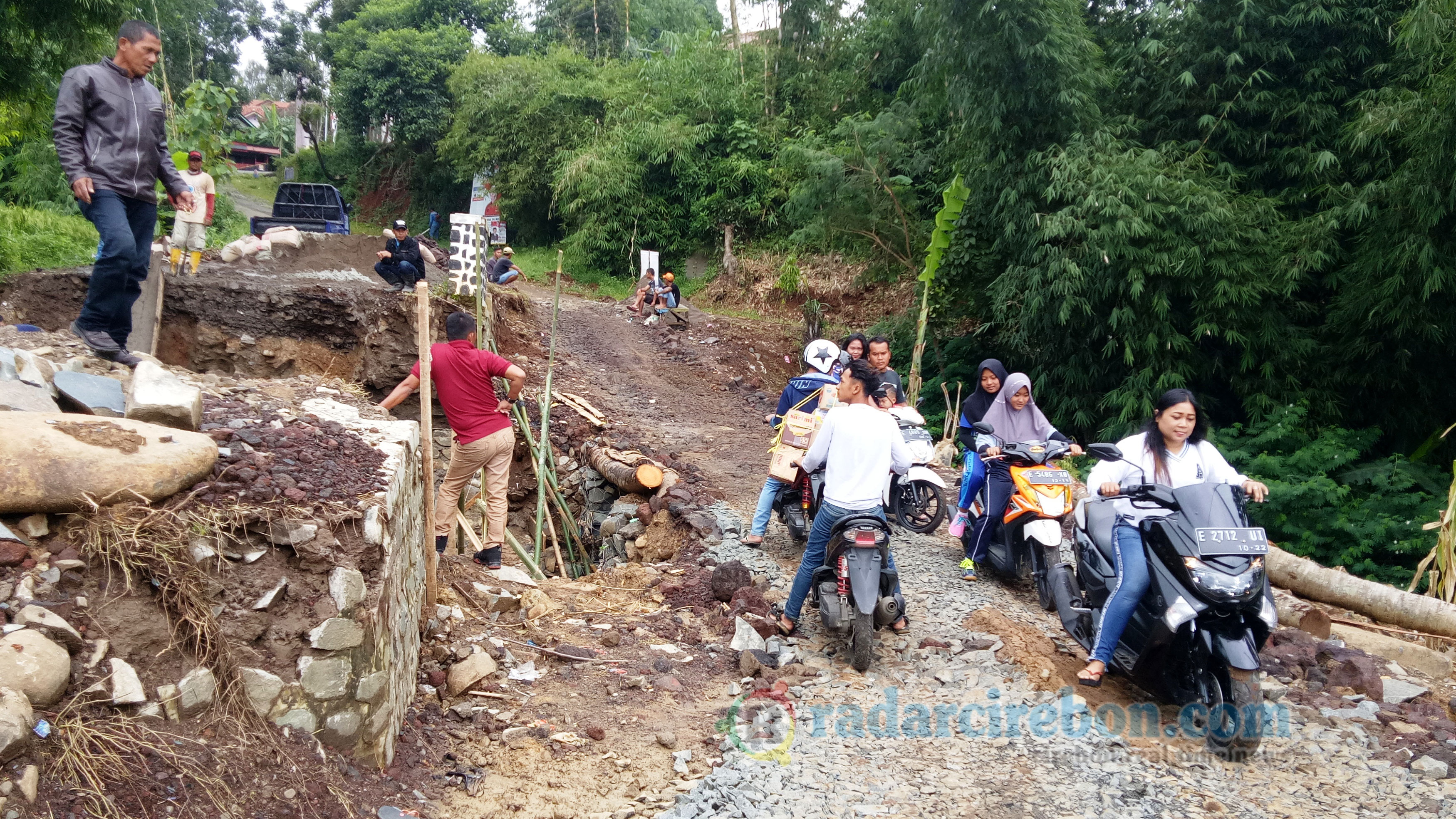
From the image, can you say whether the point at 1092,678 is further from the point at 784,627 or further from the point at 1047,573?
the point at 784,627

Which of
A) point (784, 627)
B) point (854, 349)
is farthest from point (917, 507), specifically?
point (784, 627)

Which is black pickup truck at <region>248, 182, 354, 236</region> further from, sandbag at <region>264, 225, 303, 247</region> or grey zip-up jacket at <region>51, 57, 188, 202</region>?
grey zip-up jacket at <region>51, 57, 188, 202</region>

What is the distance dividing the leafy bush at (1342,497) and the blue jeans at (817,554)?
5774 millimetres

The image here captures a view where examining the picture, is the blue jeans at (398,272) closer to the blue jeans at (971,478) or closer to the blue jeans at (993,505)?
the blue jeans at (971,478)

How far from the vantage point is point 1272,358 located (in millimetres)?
10859

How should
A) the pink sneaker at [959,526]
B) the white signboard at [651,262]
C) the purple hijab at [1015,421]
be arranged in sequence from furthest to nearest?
the white signboard at [651,262], the pink sneaker at [959,526], the purple hijab at [1015,421]

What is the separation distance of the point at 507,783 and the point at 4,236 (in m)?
10.9

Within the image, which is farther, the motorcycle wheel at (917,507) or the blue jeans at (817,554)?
the motorcycle wheel at (917,507)

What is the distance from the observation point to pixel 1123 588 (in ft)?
13.8

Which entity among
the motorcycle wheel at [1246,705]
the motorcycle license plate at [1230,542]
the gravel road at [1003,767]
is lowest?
the gravel road at [1003,767]

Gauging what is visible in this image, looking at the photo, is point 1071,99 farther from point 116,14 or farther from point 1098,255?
point 116,14

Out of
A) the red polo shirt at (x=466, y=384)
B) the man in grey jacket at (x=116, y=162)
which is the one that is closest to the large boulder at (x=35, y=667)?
the man in grey jacket at (x=116, y=162)

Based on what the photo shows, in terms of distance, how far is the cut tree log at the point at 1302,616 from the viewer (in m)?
5.70

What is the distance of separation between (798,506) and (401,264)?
8.46m
